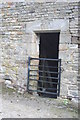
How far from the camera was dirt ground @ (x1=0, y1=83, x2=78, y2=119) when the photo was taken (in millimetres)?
4031

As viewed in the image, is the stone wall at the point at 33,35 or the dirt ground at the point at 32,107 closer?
the dirt ground at the point at 32,107

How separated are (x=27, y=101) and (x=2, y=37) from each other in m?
2.11

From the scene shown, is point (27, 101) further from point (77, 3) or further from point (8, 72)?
point (77, 3)

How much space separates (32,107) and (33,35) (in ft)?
6.68

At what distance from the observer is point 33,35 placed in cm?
536

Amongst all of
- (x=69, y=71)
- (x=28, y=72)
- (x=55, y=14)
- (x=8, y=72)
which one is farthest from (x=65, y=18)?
(x=8, y=72)

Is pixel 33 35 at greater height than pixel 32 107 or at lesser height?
greater

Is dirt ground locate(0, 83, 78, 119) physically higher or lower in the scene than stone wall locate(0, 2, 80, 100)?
lower

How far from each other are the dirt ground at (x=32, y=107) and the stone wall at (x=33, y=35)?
355 millimetres

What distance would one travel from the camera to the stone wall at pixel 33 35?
495 centimetres

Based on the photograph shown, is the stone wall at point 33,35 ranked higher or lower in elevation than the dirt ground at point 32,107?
higher

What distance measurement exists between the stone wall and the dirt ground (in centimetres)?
35

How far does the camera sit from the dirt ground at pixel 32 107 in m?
4.03

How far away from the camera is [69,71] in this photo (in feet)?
16.4
